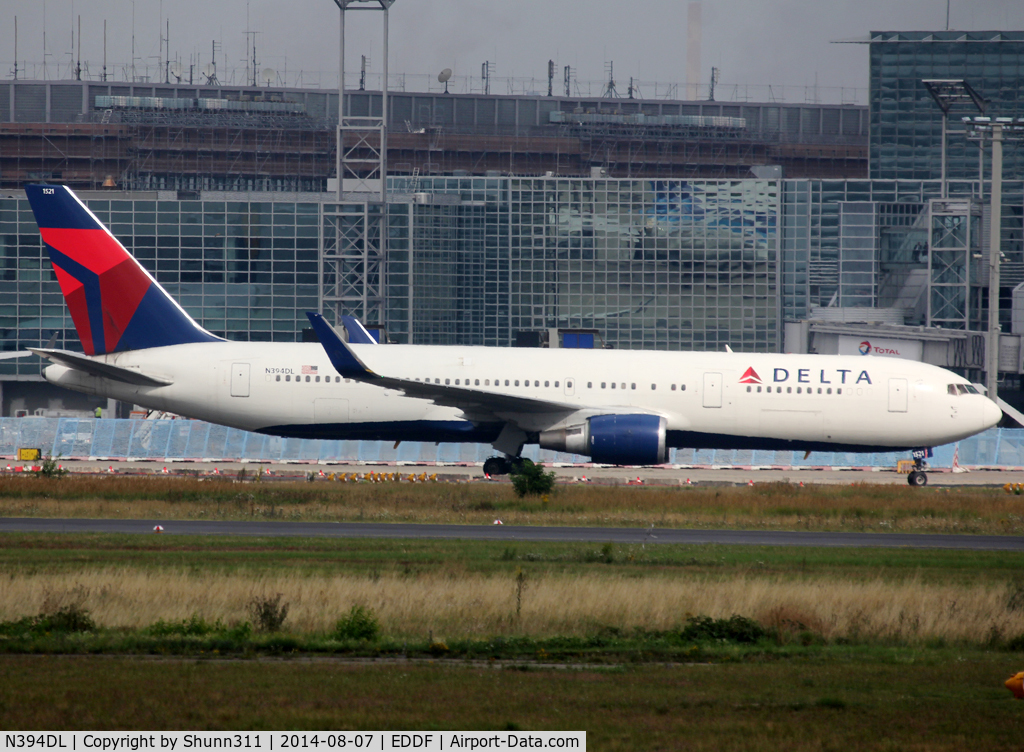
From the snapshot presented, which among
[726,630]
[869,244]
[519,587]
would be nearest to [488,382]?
[519,587]

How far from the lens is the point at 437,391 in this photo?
33.4 metres

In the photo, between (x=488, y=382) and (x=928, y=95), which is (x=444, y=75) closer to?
(x=928, y=95)

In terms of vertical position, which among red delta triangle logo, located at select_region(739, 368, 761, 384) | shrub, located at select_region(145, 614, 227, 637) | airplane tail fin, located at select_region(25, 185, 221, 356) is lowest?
shrub, located at select_region(145, 614, 227, 637)

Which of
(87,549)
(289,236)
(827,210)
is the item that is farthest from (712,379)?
(827,210)

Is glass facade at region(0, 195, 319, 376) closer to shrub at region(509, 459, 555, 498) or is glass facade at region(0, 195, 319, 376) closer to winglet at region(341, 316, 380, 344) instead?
winglet at region(341, 316, 380, 344)

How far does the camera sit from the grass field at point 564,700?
9.90m

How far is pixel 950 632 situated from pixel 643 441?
1786cm

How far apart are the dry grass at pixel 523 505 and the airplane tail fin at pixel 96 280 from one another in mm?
4644

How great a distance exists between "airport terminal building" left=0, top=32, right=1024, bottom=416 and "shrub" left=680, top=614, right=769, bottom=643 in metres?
45.5

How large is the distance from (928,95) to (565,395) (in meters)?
114

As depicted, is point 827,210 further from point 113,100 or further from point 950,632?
point 950,632
